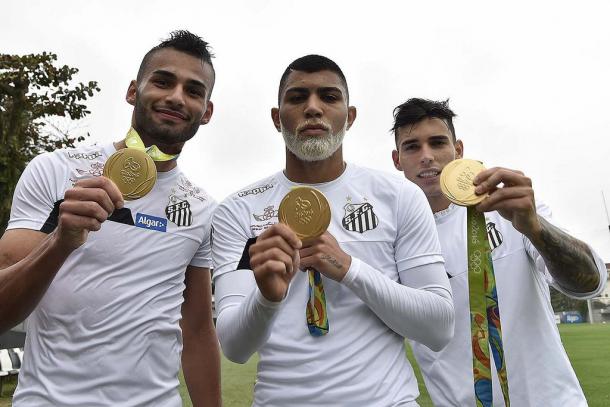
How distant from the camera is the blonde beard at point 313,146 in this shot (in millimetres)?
2855

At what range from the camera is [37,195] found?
3.03 meters

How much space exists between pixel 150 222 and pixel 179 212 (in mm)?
199

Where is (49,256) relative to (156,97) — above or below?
below

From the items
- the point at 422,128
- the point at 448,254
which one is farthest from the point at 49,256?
the point at 422,128

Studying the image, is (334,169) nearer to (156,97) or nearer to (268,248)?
(268,248)

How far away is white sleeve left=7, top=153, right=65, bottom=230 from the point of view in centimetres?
296

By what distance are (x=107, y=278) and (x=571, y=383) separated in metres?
2.62

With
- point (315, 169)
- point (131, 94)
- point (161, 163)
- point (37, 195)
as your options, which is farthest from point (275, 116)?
point (37, 195)

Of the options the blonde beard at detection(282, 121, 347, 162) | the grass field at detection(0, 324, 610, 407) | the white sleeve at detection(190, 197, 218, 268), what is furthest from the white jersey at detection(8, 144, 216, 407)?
the grass field at detection(0, 324, 610, 407)

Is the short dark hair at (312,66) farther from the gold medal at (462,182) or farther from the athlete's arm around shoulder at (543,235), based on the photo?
the athlete's arm around shoulder at (543,235)

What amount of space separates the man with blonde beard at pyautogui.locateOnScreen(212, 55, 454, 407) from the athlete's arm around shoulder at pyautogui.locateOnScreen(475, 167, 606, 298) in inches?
15.4

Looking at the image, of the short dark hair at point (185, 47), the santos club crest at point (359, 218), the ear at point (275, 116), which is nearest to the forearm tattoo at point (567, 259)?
the santos club crest at point (359, 218)

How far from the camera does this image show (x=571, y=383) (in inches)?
118

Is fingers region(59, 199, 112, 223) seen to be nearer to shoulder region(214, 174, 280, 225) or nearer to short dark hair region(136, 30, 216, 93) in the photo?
shoulder region(214, 174, 280, 225)
